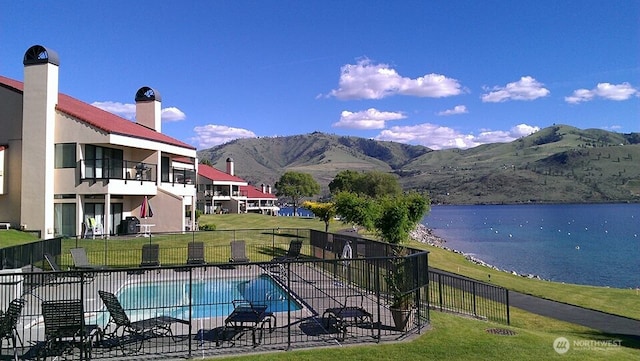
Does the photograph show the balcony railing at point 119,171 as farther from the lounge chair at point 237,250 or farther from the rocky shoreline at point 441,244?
the rocky shoreline at point 441,244

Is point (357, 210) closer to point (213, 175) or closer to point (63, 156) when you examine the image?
point (63, 156)

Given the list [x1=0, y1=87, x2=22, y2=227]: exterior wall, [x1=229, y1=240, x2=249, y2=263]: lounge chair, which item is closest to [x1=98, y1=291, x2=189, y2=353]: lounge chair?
[x1=229, y1=240, x2=249, y2=263]: lounge chair

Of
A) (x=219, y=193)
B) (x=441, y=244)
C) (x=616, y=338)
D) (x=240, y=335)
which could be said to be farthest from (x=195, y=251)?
(x=219, y=193)

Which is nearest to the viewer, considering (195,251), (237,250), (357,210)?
(195,251)

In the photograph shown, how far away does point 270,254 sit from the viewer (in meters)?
26.9

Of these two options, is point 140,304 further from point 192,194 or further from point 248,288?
point 192,194

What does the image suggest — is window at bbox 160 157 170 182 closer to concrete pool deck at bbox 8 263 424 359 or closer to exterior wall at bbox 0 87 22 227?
exterior wall at bbox 0 87 22 227

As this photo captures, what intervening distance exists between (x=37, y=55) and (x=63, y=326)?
23.6m

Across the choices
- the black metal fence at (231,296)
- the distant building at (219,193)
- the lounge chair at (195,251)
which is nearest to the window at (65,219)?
the black metal fence at (231,296)

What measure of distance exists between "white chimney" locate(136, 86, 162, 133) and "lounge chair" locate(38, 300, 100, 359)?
32.2 meters

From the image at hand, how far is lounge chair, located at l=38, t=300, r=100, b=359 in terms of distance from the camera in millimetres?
8547

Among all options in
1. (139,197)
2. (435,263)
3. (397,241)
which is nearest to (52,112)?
(139,197)

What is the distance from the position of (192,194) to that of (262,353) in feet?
102

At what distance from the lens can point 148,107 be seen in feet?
128
